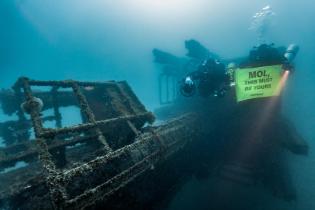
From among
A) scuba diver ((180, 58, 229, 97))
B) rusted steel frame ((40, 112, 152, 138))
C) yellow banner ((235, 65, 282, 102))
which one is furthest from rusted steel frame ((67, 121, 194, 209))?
yellow banner ((235, 65, 282, 102))

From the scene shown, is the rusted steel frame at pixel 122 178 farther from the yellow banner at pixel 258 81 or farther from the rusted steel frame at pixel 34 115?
the yellow banner at pixel 258 81

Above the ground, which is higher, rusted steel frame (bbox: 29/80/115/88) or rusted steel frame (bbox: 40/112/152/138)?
rusted steel frame (bbox: 29/80/115/88)

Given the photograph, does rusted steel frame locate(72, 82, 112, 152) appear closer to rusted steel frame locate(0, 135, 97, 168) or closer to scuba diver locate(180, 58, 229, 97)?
rusted steel frame locate(0, 135, 97, 168)

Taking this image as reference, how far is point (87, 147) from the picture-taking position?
7.54 metres

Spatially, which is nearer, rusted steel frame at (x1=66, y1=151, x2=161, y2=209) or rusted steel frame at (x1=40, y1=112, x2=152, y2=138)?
rusted steel frame at (x1=66, y1=151, x2=161, y2=209)

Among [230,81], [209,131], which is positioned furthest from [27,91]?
[209,131]

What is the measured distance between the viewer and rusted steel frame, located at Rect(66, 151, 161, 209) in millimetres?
3078

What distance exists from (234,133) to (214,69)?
13.8 ft

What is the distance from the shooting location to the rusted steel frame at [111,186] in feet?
10.1

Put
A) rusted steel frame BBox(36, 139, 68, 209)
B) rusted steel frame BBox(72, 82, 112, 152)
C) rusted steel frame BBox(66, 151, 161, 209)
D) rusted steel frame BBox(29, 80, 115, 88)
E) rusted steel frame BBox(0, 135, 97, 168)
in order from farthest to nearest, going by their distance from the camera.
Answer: rusted steel frame BBox(29, 80, 115, 88) < rusted steel frame BBox(0, 135, 97, 168) < rusted steel frame BBox(72, 82, 112, 152) < rusted steel frame BBox(66, 151, 161, 209) < rusted steel frame BBox(36, 139, 68, 209)

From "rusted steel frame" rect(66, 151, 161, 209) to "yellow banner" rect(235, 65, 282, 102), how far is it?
3784 mm

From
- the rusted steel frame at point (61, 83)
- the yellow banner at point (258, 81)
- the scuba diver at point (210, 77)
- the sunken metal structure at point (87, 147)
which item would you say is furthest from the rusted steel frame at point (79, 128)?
the yellow banner at point (258, 81)

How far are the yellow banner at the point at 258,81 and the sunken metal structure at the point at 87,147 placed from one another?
174 centimetres

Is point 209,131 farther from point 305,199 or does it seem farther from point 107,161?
point 107,161
